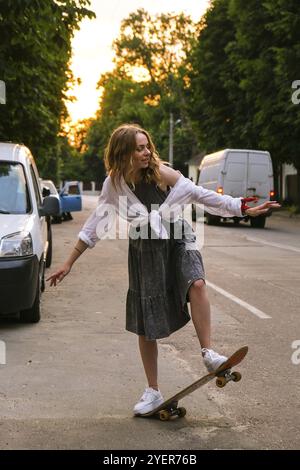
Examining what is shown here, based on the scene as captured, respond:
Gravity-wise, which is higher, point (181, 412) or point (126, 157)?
point (126, 157)

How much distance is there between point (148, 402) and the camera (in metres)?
5.10

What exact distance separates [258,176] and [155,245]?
83.0 feet

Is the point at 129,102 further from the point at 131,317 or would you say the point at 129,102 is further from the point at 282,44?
the point at 131,317

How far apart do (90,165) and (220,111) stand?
265 ft

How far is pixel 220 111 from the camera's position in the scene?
45156 mm

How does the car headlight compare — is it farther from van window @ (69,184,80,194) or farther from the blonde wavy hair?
van window @ (69,184,80,194)

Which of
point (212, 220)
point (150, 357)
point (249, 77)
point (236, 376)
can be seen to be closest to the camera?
point (236, 376)

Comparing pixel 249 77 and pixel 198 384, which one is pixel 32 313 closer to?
pixel 198 384

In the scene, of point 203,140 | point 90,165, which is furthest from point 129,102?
point 90,165

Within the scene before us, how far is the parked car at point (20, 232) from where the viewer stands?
8031 mm

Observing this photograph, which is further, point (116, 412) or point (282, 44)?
point (282, 44)

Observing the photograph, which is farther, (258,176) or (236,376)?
(258,176)

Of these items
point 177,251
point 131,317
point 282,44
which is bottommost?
point 131,317

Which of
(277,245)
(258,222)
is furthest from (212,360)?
(258,222)
